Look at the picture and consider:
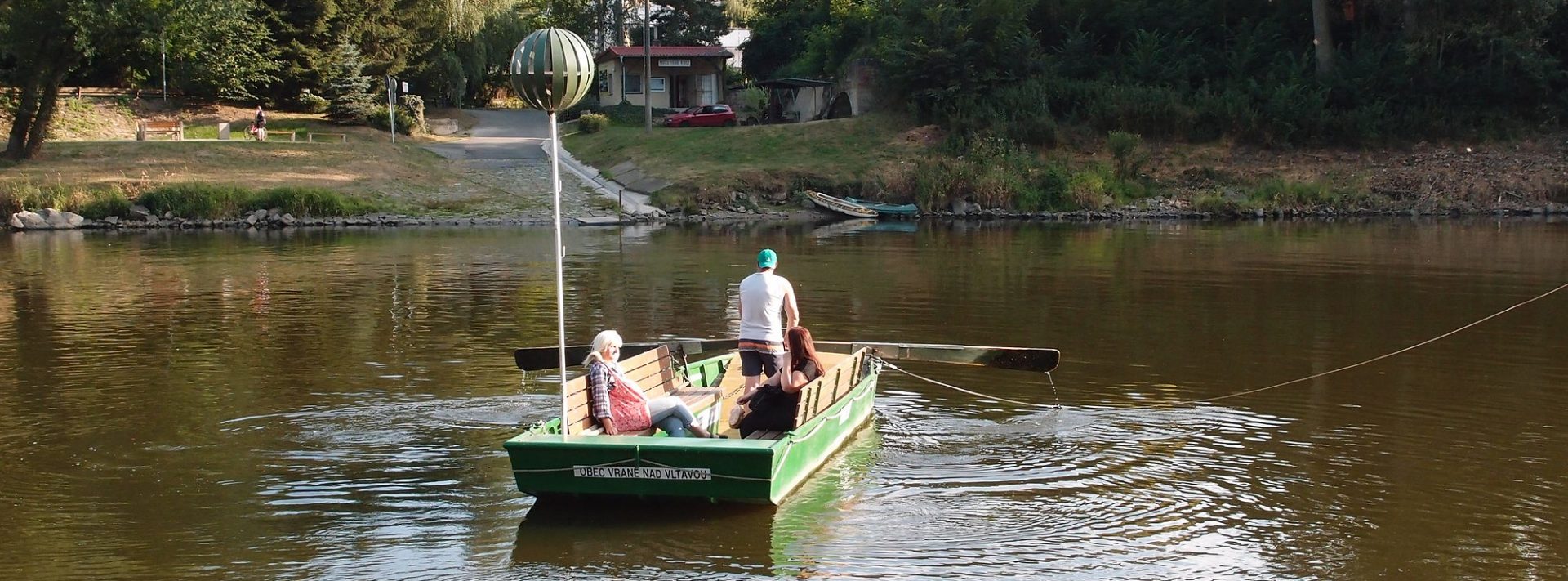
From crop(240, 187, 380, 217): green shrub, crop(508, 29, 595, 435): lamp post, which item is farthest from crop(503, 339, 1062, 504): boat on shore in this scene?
crop(240, 187, 380, 217): green shrub

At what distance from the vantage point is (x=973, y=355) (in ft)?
46.2

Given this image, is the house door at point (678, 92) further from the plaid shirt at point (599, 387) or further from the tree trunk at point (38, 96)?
the plaid shirt at point (599, 387)

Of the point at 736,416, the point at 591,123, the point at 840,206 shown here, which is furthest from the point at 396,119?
the point at 736,416

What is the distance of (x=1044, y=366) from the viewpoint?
541 inches

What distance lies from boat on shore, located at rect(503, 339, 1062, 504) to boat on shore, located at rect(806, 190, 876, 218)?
116 feet

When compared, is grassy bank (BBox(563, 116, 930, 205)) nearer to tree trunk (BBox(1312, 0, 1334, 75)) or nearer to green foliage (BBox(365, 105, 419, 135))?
green foliage (BBox(365, 105, 419, 135))

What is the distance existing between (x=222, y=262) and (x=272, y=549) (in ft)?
78.4

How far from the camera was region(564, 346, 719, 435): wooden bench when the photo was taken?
10.3m

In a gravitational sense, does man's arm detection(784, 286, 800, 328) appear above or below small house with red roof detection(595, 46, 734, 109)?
below

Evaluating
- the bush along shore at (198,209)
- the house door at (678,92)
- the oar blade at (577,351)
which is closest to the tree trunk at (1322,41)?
the house door at (678,92)

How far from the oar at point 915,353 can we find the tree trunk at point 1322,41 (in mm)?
45868

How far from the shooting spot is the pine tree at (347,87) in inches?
2318

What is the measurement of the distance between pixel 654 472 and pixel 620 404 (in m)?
1.13

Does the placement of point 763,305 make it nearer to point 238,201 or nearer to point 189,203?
point 238,201
